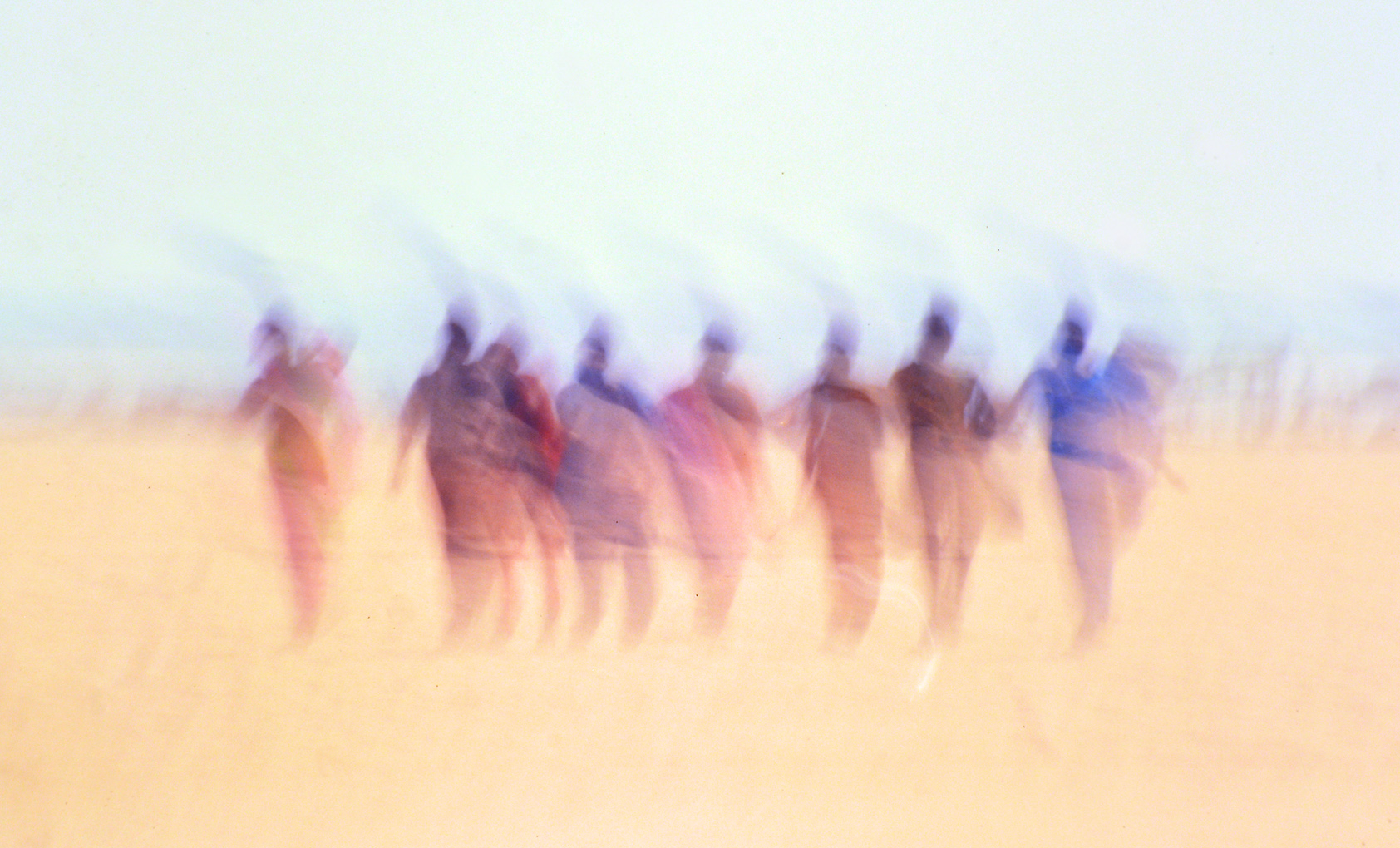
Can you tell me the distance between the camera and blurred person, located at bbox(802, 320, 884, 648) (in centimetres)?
187

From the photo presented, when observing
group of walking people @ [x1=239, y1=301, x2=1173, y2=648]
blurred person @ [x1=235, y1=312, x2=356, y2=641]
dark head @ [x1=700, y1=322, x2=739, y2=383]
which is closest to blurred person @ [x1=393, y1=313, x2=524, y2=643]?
group of walking people @ [x1=239, y1=301, x2=1173, y2=648]

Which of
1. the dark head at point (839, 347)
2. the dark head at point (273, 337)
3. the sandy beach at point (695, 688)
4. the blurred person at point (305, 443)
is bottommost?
the sandy beach at point (695, 688)

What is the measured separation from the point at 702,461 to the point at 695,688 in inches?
15.3

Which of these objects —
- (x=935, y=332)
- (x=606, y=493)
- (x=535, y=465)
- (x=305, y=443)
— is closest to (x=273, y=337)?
(x=305, y=443)

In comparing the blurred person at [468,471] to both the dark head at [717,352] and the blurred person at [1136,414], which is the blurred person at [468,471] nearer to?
the dark head at [717,352]

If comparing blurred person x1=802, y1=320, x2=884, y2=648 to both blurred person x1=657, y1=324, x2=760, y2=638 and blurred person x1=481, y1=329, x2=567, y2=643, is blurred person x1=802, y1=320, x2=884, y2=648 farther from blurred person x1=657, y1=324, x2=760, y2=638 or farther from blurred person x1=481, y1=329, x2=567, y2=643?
blurred person x1=481, y1=329, x2=567, y2=643

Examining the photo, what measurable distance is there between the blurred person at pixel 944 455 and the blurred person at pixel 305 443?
3.07 ft

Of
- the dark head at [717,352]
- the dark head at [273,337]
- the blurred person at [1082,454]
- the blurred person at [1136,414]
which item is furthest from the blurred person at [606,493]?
the blurred person at [1136,414]

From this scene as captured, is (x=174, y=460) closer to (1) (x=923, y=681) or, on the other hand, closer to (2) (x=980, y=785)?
(1) (x=923, y=681)

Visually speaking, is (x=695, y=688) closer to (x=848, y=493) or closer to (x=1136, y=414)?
(x=848, y=493)

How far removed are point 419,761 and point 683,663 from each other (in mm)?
471

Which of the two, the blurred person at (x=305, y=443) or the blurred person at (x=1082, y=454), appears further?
the blurred person at (x=1082, y=454)

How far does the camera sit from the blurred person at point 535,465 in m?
1.83

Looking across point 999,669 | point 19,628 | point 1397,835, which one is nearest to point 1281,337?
point 999,669
